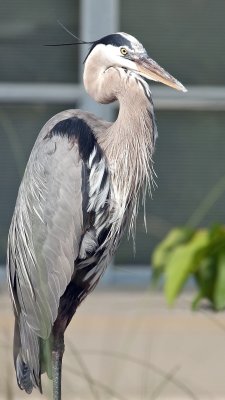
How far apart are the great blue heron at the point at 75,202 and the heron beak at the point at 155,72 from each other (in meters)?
0.08

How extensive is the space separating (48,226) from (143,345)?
203 cm

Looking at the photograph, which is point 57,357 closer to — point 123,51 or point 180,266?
point 180,266

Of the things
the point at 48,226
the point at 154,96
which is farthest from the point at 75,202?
the point at 154,96

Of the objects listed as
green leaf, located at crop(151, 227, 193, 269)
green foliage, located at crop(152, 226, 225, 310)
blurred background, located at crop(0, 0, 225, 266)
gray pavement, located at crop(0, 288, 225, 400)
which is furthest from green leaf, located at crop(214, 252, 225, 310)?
blurred background, located at crop(0, 0, 225, 266)

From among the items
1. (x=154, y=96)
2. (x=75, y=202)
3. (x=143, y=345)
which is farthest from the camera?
(x=154, y=96)

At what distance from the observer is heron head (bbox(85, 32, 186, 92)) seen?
2832mm

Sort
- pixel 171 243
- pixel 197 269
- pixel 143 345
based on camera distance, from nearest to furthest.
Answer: pixel 197 269 → pixel 171 243 → pixel 143 345

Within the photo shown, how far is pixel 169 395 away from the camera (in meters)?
4.36

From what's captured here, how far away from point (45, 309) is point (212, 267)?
0.45 meters

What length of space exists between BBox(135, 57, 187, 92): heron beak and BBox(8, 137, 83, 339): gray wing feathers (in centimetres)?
28

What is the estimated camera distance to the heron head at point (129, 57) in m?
→ 2.83

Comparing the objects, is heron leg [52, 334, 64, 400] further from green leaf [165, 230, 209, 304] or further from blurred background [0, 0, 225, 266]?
blurred background [0, 0, 225, 266]

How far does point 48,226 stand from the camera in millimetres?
3084

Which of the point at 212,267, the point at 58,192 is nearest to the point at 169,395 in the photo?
the point at 212,267
